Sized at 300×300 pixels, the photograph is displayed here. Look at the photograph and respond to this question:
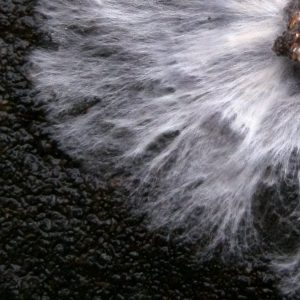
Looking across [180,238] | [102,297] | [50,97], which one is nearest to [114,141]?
[50,97]

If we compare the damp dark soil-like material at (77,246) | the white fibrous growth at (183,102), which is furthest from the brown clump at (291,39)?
the damp dark soil-like material at (77,246)

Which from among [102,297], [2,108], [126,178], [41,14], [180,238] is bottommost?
[102,297]

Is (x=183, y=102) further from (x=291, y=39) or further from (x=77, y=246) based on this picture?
(x=77, y=246)

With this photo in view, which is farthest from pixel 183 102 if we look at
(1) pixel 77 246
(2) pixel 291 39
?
(1) pixel 77 246

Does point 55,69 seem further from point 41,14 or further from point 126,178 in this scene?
point 126,178

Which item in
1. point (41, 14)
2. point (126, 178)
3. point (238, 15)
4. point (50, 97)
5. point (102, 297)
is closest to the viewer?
point (102, 297)

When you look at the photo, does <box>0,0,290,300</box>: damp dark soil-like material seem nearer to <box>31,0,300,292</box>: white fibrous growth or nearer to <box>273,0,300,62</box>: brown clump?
<box>31,0,300,292</box>: white fibrous growth
